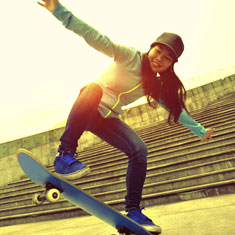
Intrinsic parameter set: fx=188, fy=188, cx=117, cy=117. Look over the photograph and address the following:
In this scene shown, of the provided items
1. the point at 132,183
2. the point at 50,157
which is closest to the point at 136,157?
the point at 132,183

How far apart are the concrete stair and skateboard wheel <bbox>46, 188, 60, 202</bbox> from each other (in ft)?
7.65

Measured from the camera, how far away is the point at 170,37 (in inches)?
60.2

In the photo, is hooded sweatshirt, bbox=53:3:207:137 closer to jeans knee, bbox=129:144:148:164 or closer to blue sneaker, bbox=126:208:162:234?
jeans knee, bbox=129:144:148:164

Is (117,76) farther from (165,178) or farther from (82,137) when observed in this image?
(82,137)

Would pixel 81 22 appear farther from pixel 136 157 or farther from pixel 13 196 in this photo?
pixel 13 196

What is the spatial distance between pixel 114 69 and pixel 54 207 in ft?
12.4

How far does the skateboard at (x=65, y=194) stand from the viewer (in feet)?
4.20

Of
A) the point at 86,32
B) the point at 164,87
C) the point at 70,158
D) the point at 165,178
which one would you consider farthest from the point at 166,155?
the point at 86,32

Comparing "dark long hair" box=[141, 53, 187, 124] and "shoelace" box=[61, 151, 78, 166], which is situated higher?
"dark long hair" box=[141, 53, 187, 124]

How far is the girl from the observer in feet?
4.42

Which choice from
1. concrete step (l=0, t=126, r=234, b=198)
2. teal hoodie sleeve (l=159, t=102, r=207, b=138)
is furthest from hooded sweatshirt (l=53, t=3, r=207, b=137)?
concrete step (l=0, t=126, r=234, b=198)

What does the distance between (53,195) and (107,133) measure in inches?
25.2

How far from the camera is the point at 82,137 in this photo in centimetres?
944

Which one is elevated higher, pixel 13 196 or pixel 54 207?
pixel 13 196
